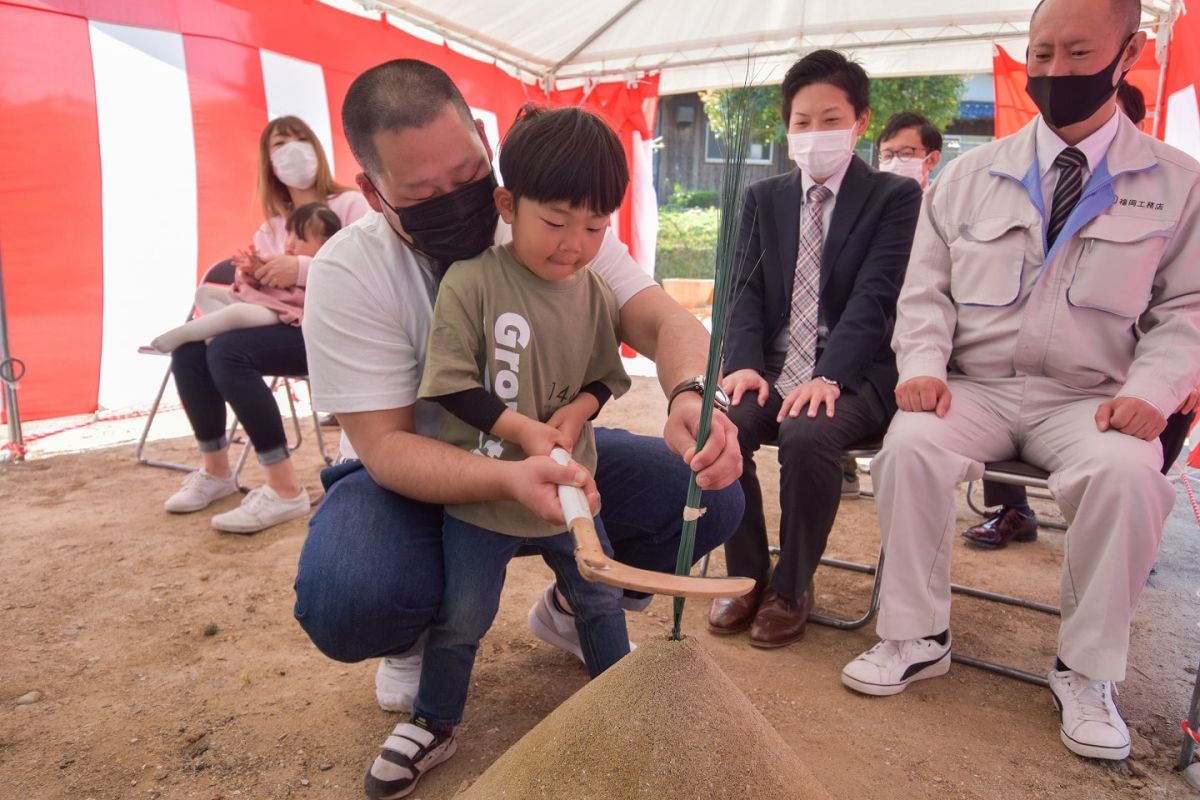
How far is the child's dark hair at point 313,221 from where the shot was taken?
3.69m

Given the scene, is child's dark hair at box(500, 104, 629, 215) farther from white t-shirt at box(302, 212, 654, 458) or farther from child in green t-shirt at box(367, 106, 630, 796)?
white t-shirt at box(302, 212, 654, 458)

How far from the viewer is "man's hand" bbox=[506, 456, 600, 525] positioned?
1.44 metres

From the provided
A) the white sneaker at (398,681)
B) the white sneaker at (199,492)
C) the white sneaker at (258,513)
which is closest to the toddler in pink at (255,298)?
the white sneaker at (199,492)

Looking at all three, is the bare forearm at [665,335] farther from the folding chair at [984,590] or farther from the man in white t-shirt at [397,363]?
the folding chair at [984,590]

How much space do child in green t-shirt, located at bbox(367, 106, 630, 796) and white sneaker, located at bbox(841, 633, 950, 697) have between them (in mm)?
815

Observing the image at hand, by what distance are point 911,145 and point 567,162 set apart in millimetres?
3672

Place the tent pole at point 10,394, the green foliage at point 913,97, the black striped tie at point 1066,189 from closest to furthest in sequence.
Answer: the black striped tie at point 1066,189 < the tent pole at point 10,394 < the green foliage at point 913,97

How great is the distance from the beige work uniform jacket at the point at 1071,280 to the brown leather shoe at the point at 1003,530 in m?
1.25

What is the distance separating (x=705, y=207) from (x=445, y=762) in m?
17.3

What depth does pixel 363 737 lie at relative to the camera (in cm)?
205

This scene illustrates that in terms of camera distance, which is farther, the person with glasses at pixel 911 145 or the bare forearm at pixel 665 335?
the person with glasses at pixel 911 145

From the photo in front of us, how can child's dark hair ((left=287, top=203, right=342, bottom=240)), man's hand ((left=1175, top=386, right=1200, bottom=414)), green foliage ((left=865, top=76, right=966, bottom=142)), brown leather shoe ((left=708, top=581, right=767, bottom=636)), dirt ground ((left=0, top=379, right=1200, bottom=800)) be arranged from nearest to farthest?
dirt ground ((left=0, top=379, right=1200, bottom=800)) < man's hand ((left=1175, top=386, right=1200, bottom=414)) < brown leather shoe ((left=708, top=581, right=767, bottom=636)) < child's dark hair ((left=287, top=203, right=342, bottom=240)) < green foliage ((left=865, top=76, right=966, bottom=142))

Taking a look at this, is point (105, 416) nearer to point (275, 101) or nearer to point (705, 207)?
point (275, 101)

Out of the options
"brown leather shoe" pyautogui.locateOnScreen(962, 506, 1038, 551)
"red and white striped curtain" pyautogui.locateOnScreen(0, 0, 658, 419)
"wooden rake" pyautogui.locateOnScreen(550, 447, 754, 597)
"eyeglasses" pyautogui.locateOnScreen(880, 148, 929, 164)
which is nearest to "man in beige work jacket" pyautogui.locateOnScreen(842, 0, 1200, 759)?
"brown leather shoe" pyautogui.locateOnScreen(962, 506, 1038, 551)
